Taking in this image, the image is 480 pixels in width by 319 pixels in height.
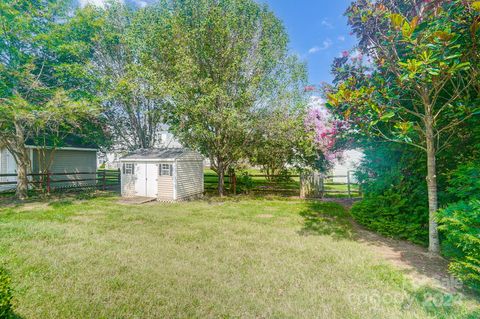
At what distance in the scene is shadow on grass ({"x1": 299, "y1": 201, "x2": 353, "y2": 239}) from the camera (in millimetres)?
6273

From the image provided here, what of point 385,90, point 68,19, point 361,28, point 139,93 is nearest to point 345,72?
point 361,28

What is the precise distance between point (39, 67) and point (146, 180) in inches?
298

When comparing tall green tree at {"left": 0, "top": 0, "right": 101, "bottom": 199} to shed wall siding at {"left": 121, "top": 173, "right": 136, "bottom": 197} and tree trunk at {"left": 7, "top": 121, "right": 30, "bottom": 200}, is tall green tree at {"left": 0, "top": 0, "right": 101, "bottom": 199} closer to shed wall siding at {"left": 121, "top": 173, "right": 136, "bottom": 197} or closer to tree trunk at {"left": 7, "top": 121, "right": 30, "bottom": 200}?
tree trunk at {"left": 7, "top": 121, "right": 30, "bottom": 200}

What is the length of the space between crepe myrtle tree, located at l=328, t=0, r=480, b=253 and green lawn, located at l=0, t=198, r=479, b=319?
228 centimetres

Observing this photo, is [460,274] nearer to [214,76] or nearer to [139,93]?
[214,76]

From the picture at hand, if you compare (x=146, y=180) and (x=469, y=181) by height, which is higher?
(x=469, y=181)

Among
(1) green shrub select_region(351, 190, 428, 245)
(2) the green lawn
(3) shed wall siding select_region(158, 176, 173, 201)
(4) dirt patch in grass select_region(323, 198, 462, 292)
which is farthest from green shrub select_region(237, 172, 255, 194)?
(4) dirt patch in grass select_region(323, 198, 462, 292)

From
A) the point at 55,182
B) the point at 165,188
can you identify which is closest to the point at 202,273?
the point at 165,188

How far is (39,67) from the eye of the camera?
1129 centimetres

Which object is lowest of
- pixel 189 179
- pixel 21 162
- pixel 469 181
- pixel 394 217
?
pixel 394 217

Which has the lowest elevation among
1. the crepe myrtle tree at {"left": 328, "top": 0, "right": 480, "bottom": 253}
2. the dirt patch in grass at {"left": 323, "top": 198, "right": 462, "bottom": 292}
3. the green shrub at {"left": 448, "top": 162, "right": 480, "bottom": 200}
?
the dirt patch in grass at {"left": 323, "top": 198, "right": 462, "bottom": 292}

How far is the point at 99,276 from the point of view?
372 cm

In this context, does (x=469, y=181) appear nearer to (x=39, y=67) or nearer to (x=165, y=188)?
(x=165, y=188)

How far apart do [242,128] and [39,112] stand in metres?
8.34
